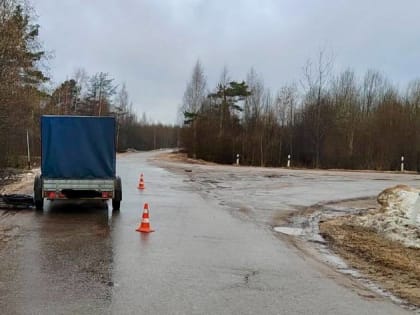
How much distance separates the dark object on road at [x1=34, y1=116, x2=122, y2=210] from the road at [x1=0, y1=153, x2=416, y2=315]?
0.56 meters

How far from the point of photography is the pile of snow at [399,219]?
41.5ft

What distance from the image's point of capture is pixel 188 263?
8641 millimetres

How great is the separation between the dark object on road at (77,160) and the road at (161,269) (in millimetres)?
558

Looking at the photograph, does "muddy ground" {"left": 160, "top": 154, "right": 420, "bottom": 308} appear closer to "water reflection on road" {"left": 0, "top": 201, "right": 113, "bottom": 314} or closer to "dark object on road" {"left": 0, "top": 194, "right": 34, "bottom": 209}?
"water reflection on road" {"left": 0, "top": 201, "right": 113, "bottom": 314}

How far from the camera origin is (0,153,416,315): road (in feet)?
20.5

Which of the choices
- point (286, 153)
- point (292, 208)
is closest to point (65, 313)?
point (292, 208)

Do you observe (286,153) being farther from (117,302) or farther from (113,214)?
(117,302)

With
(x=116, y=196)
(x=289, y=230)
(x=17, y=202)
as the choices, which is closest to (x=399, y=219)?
(x=289, y=230)

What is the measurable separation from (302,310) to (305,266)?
9.01ft

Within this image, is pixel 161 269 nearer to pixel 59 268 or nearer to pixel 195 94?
pixel 59 268

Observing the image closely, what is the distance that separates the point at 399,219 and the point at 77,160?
8.72 meters

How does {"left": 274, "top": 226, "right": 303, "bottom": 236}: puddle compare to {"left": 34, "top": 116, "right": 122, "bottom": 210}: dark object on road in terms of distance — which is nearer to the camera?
{"left": 274, "top": 226, "right": 303, "bottom": 236}: puddle

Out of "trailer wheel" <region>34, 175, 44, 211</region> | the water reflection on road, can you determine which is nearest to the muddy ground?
the water reflection on road

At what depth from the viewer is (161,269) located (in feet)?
26.6
